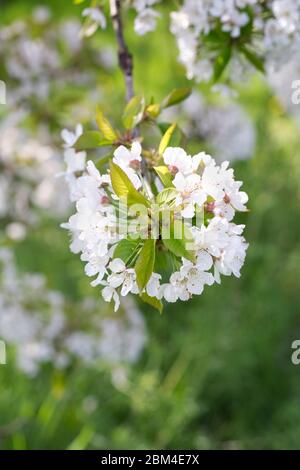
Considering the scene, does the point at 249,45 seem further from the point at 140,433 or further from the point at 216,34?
the point at 140,433

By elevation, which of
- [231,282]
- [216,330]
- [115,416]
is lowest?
[115,416]

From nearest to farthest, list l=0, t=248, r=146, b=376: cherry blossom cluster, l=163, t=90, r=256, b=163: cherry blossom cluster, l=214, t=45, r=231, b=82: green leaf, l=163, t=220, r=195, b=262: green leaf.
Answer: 1. l=163, t=220, r=195, b=262: green leaf
2. l=214, t=45, r=231, b=82: green leaf
3. l=0, t=248, r=146, b=376: cherry blossom cluster
4. l=163, t=90, r=256, b=163: cherry blossom cluster

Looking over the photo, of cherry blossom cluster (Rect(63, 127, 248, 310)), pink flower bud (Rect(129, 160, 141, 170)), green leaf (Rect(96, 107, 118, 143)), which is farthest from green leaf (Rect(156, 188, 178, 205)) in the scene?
green leaf (Rect(96, 107, 118, 143))

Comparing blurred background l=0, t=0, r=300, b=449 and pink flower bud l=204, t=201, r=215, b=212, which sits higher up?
blurred background l=0, t=0, r=300, b=449

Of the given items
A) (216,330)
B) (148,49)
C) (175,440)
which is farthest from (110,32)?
(175,440)

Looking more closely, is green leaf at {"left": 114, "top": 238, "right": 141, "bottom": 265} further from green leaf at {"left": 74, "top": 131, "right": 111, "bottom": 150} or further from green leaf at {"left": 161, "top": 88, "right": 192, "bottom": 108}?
green leaf at {"left": 161, "top": 88, "right": 192, "bottom": 108}

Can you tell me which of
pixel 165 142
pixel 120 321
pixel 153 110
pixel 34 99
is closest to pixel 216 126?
pixel 34 99

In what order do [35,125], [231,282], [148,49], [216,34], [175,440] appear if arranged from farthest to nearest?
[148,49]
[231,282]
[35,125]
[175,440]
[216,34]
